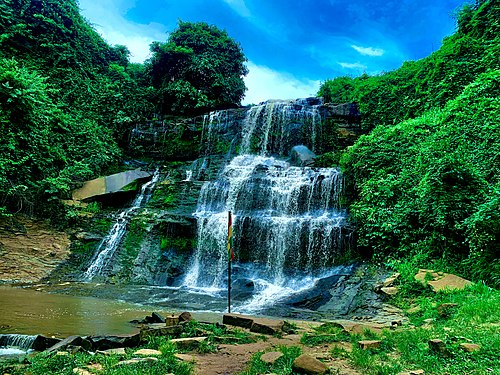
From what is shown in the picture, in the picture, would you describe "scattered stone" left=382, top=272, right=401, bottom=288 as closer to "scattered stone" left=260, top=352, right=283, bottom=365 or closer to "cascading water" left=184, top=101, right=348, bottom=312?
"cascading water" left=184, top=101, right=348, bottom=312

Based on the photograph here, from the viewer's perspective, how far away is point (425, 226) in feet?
37.1

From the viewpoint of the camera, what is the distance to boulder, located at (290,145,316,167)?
18.9m

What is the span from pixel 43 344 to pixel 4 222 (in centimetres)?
1123

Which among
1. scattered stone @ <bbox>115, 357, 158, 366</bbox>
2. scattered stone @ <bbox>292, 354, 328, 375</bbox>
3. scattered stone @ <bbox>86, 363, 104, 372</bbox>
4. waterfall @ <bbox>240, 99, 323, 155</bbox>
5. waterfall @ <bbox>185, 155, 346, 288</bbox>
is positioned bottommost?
scattered stone @ <bbox>86, 363, 104, 372</bbox>

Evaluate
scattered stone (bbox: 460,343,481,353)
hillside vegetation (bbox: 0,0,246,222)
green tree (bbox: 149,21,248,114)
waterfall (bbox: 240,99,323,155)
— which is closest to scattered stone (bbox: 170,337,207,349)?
scattered stone (bbox: 460,343,481,353)

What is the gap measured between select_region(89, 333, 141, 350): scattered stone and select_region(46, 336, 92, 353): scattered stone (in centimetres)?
9

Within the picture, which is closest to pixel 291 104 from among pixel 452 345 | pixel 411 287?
pixel 411 287

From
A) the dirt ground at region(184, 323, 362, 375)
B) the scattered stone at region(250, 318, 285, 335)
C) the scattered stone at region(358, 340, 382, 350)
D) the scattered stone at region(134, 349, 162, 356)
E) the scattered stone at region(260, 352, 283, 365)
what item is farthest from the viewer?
the scattered stone at region(250, 318, 285, 335)

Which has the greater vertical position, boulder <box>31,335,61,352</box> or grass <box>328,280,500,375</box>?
grass <box>328,280,500,375</box>

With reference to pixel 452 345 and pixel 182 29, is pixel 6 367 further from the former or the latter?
pixel 182 29

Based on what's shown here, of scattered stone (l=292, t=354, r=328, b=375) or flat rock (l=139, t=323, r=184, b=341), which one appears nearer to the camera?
scattered stone (l=292, t=354, r=328, b=375)

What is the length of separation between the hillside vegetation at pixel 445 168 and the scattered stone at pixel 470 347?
→ 4892 millimetres

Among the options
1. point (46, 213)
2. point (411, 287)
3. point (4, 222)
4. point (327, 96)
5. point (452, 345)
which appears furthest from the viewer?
point (327, 96)

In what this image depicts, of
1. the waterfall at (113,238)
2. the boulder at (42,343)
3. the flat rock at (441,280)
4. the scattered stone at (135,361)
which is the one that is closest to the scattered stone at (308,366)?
the scattered stone at (135,361)
